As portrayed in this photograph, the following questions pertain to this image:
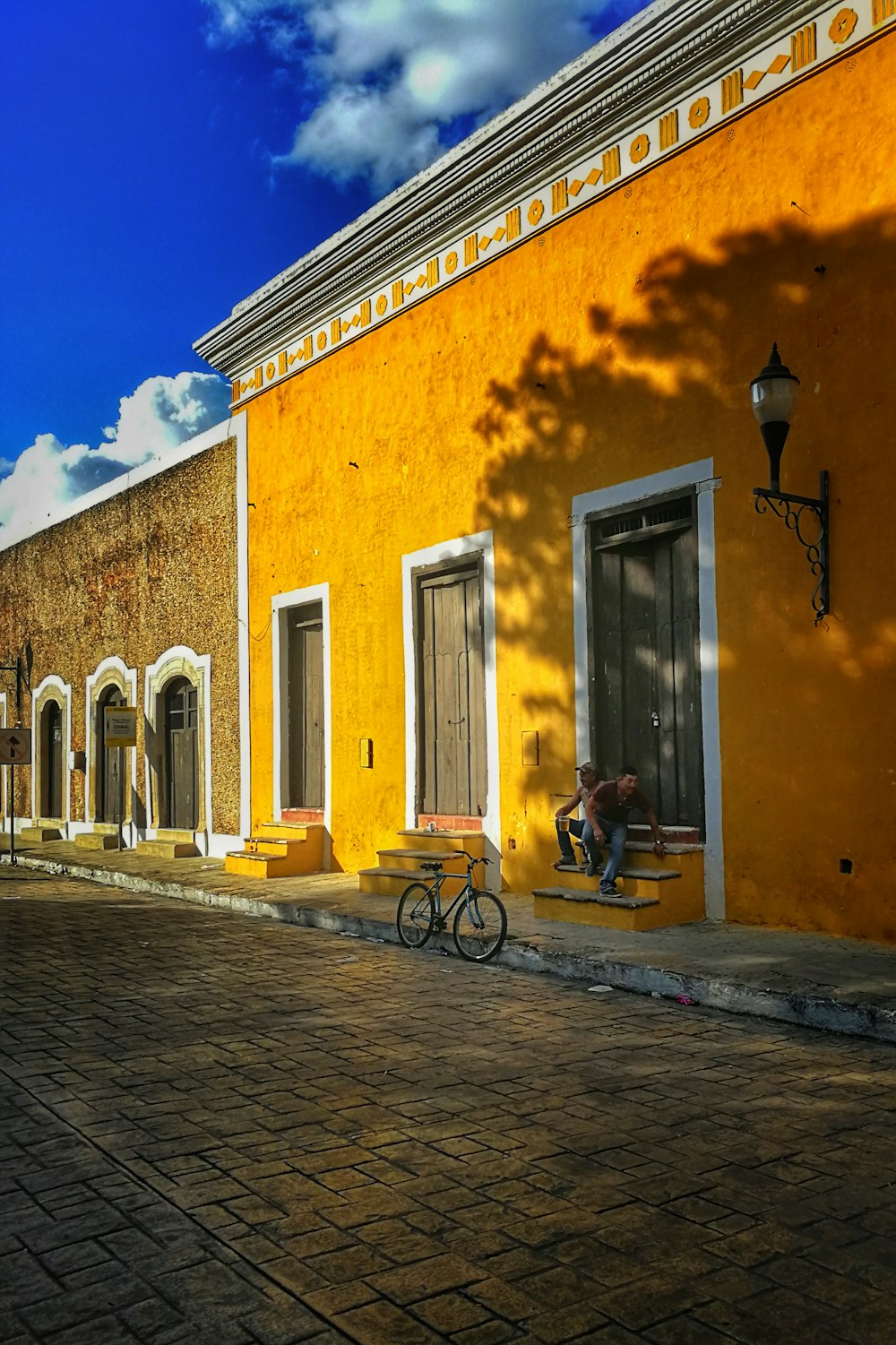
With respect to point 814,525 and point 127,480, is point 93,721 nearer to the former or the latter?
point 127,480

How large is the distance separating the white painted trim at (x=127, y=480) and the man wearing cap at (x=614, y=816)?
9614 millimetres

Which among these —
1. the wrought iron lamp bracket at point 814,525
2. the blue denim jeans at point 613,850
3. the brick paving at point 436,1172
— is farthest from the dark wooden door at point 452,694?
the brick paving at point 436,1172

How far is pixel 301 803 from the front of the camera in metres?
15.4

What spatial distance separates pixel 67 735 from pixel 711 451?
1667 centimetres

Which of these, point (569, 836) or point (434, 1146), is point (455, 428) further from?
point (434, 1146)

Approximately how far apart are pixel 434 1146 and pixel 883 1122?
1.81m

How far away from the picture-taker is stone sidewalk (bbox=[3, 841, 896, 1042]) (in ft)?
21.5

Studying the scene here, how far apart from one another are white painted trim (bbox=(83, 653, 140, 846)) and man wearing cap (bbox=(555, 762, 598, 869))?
36.9ft

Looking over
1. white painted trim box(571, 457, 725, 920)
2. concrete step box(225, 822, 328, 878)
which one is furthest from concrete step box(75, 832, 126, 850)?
white painted trim box(571, 457, 725, 920)

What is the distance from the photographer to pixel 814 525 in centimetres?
858

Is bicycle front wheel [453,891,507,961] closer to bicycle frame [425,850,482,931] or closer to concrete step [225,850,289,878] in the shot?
bicycle frame [425,850,482,931]

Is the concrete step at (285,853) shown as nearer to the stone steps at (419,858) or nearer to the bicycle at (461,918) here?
the stone steps at (419,858)

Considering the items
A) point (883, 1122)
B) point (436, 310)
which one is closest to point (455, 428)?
point (436, 310)

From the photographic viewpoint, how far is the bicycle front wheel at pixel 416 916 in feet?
30.9
